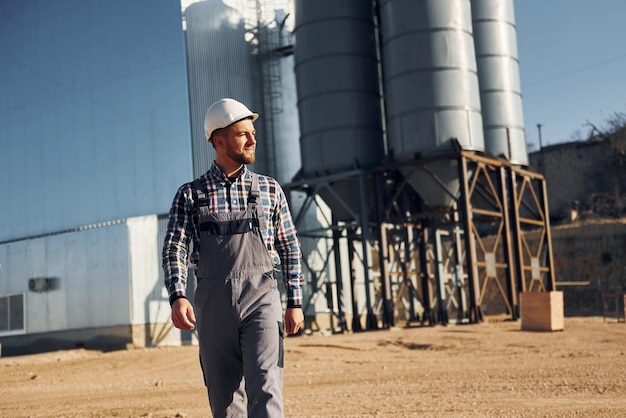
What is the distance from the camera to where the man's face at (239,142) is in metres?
4.61

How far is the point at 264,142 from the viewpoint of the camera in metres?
29.3

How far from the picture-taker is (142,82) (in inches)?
1077

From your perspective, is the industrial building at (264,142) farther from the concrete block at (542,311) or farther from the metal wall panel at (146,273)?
the concrete block at (542,311)

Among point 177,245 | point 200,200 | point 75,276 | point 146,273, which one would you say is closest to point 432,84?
point 146,273

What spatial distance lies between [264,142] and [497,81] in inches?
326

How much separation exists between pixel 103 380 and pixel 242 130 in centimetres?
1119

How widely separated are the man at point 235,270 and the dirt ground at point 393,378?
333 cm

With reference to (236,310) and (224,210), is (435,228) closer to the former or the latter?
(224,210)

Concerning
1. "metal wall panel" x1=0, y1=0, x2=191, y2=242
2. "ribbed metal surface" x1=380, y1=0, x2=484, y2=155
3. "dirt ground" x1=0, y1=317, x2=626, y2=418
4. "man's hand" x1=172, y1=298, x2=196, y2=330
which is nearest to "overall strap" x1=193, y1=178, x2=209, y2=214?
"man's hand" x1=172, y1=298, x2=196, y2=330

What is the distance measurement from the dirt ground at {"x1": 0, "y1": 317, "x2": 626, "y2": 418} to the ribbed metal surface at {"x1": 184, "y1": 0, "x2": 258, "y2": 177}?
28.4ft

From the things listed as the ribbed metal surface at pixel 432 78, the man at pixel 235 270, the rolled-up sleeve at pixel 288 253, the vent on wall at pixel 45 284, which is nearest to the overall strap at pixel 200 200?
the man at pixel 235 270

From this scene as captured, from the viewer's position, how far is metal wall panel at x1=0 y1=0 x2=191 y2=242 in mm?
26750

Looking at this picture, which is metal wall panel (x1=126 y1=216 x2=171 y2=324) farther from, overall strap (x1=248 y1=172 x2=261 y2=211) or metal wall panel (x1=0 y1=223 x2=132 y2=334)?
overall strap (x1=248 y1=172 x2=261 y2=211)

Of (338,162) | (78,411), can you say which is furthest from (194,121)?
(78,411)
